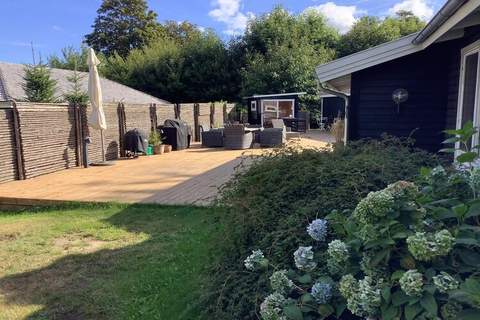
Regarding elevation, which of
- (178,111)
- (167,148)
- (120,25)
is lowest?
(167,148)

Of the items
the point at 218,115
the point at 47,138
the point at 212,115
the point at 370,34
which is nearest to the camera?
the point at 47,138

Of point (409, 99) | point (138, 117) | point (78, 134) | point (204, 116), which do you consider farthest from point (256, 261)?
point (204, 116)

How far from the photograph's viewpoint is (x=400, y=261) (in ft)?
4.76

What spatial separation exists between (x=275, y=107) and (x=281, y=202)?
19802 mm

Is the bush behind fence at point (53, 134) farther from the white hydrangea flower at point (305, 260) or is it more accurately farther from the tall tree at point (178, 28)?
the tall tree at point (178, 28)

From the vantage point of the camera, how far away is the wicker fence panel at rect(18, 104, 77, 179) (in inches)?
326

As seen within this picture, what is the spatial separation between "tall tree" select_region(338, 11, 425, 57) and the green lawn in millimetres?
24859

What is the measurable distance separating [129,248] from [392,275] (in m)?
3.45

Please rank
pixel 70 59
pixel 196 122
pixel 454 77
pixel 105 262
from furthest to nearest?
pixel 70 59 < pixel 196 122 < pixel 454 77 < pixel 105 262

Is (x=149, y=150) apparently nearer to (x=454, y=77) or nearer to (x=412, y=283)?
(x=454, y=77)

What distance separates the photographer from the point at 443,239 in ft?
4.27

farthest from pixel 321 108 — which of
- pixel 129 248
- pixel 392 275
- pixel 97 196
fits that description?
pixel 392 275

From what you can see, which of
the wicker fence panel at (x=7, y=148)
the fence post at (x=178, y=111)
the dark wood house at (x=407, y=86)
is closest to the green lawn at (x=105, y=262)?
the wicker fence panel at (x=7, y=148)

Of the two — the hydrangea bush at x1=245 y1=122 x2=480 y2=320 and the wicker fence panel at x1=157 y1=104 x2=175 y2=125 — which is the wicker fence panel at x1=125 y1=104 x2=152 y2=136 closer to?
the wicker fence panel at x1=157 y1=104 x2=175 y2=125
